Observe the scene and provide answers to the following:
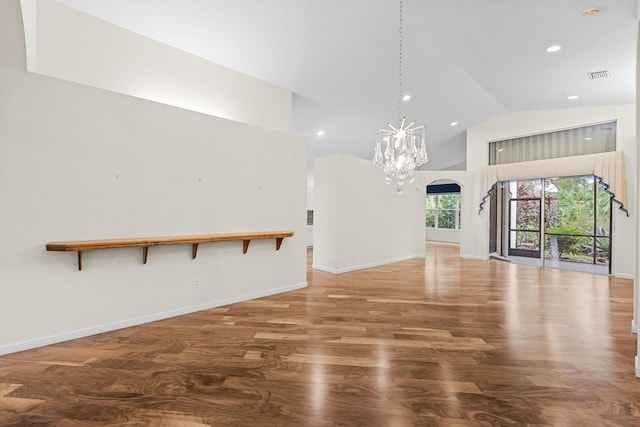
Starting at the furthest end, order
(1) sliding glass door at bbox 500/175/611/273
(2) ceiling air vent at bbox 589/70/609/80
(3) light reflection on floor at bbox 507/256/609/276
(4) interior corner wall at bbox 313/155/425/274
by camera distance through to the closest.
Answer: (1) sliding glass door at bbox 500/175/611/273
(3) light reflection on floor at bbox 507/256/609/276
(4) interior corner wall at bbox 313/155/425/274
(2) ceiling air vent at bbox 589/70/609/80

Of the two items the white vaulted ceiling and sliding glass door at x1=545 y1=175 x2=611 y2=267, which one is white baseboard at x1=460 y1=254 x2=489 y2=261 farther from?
the white vaulted ceiling

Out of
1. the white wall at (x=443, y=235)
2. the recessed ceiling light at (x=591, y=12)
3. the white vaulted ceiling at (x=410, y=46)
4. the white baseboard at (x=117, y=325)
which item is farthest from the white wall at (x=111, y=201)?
the white wall at (x=443, y=235)

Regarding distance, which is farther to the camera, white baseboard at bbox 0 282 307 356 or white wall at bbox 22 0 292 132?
white wall at bbox 22 0 292 132

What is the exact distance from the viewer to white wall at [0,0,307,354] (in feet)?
8.45

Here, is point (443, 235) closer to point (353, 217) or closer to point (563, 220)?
point (563, 220)

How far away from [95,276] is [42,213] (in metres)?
0.77

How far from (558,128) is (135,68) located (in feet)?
28.6

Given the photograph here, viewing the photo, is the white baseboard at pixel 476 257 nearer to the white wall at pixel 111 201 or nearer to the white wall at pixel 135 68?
the white wall at pixel 111 201

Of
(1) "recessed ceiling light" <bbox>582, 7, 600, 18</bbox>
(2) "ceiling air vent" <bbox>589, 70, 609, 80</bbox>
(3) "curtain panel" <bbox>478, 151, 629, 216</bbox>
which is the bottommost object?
(3) "curtain panel" <bbox>478, 151, 629, 216</bbox>

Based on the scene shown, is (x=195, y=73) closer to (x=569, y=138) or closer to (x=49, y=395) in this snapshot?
(x=49, y=395)

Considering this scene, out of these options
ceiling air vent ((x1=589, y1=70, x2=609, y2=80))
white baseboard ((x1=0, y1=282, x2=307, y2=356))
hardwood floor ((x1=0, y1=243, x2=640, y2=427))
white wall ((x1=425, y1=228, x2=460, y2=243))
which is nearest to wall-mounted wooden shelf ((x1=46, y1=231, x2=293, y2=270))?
white baseboard ((x1=0, y1=282, x2=307, y2=356))

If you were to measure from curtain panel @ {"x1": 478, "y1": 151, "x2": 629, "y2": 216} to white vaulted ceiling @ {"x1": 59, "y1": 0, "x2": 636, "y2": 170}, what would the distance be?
1.21 m

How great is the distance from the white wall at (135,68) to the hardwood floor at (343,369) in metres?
3.17

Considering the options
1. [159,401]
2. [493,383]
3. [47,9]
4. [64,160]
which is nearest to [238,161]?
[64,160]
